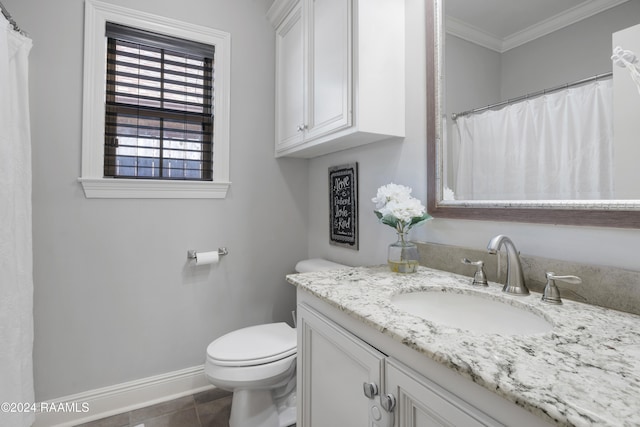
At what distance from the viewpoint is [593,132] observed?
34.1 inches

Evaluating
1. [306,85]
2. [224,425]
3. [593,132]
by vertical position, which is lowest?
[224,425]

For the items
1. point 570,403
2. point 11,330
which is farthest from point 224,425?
point 570,403

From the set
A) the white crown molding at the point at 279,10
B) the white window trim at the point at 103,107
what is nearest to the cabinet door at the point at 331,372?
the white window trim at the point at 103,107

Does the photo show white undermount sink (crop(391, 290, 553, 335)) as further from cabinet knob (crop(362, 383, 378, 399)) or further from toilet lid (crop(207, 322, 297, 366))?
toilet lid (crop(207, 322, 297, 366))

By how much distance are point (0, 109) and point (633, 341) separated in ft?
6.74

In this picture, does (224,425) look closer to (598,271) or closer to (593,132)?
(598,271)

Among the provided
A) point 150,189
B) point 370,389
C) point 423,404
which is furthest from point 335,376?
point 150,189

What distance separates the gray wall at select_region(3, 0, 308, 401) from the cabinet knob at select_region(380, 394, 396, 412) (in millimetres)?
1516

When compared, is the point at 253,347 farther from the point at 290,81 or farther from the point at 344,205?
the point at 290,81

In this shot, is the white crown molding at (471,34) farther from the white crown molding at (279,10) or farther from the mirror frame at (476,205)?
the white crown molding at (279,10)

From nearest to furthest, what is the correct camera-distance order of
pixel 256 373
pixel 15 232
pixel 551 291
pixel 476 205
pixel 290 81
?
1. pixel 551 291
2. pixel 476 205
3. pixel 15 232
4. pixel 256 373
5. pixel 290 81

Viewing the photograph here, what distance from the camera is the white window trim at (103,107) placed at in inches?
65.4

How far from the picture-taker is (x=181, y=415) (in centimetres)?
172

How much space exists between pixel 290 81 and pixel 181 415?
2.05 metres
